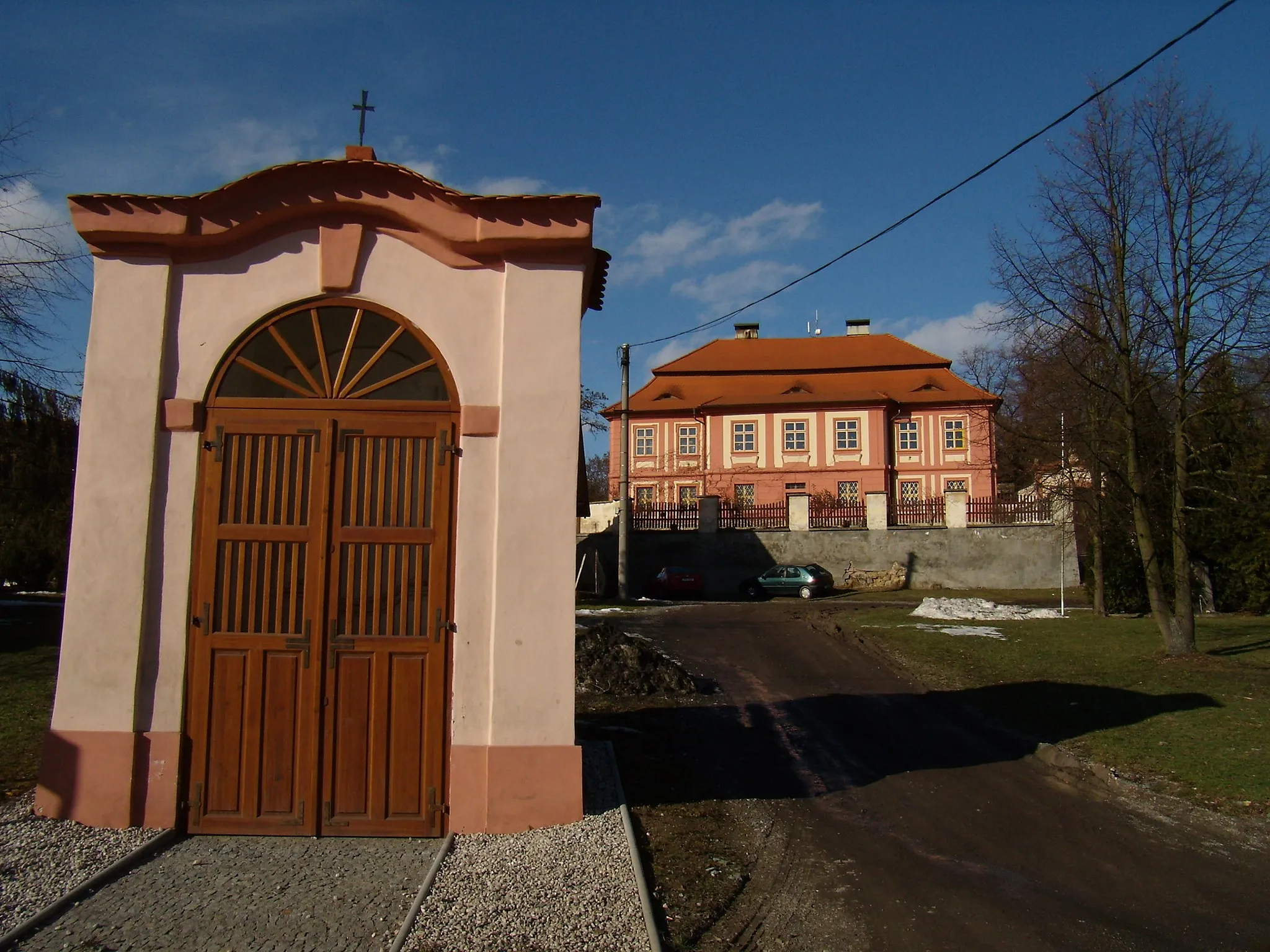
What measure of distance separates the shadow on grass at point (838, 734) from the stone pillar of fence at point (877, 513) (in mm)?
21574

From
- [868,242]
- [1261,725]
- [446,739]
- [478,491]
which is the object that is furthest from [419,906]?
[868,242]

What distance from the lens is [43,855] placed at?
560 cm

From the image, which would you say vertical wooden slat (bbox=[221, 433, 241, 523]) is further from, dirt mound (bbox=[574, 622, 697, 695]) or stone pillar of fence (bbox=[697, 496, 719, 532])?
stone pillar of fence (bbox=[697, 496, 719, 532])

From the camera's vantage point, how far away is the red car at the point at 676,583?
32.7 m

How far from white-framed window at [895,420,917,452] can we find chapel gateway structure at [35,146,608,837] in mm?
41863

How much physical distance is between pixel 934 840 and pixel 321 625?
465cm

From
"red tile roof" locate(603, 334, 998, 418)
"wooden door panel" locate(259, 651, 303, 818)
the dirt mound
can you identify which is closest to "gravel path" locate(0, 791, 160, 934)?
"wooden door panel" locate(259, 651, 303, 818)

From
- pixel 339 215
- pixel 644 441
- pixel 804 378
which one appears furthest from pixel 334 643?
pixel 804 378

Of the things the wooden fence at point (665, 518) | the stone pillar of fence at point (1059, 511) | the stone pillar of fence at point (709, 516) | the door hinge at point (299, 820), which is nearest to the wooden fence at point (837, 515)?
the stone pillar of fence at point (709, 516)

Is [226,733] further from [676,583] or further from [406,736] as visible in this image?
[676,583]

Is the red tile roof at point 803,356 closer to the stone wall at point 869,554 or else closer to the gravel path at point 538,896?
the stone wall at point 869,554

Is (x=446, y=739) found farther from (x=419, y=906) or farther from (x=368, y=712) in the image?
(x=419, y=906)

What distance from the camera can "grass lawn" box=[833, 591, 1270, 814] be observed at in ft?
28.2

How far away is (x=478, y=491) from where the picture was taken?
6.55m
